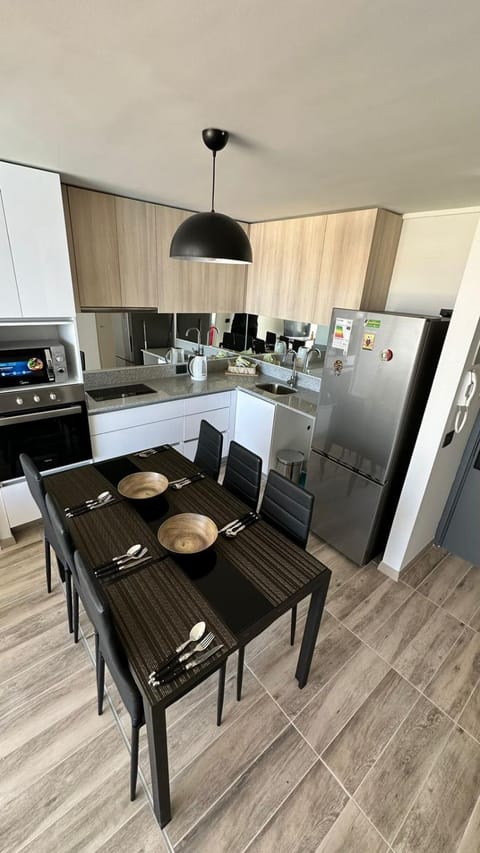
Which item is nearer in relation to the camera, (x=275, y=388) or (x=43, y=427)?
(x=43, y=427)

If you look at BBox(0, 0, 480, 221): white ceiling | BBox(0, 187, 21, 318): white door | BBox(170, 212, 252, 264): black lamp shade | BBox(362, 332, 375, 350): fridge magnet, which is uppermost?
BBox(0, 0, 480, 221): white ceiling

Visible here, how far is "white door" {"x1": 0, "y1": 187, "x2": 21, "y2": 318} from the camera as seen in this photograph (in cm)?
203

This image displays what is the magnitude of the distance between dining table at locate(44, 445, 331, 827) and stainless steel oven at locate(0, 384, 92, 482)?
663mm

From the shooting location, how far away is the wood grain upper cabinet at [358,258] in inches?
101

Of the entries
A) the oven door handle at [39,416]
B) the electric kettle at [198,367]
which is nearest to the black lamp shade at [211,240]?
the oven door handle at [39,416]

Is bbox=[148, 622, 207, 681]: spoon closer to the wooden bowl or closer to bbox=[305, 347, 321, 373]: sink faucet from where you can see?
the wooden bowl

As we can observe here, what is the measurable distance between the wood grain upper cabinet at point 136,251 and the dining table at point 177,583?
1743mm

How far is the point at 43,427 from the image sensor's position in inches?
98.4

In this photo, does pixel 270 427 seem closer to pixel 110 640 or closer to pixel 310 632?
pixel 310 632

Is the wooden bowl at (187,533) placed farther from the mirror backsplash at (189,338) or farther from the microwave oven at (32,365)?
the mirror backsplash at (189,338)

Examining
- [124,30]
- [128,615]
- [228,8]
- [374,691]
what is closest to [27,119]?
[124,30]

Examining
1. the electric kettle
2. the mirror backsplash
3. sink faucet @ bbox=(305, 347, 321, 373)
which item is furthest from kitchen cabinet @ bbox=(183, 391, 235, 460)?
sink faucet @ bbox=(305, 347, 321, 373)

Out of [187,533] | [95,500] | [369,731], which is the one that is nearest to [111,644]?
[187,533]

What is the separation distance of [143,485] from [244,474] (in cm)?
60
